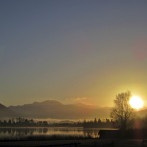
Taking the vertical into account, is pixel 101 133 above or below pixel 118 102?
below

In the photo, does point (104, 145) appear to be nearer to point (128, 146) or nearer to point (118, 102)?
point (128, 146)

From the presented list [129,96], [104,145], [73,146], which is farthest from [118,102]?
[73,146]

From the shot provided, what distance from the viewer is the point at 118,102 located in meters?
87.0

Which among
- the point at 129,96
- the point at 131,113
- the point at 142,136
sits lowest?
the point at 142,136

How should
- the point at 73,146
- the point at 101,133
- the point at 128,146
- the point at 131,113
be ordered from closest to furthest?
the point at 73,146 < the point at 128,146 < the point at 101,133 < the point at 131,113

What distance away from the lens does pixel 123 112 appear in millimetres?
84688


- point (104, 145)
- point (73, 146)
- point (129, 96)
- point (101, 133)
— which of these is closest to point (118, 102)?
point (129, 96)

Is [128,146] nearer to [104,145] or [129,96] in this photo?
[104,145]

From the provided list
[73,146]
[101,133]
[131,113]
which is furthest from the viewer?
[131,113]

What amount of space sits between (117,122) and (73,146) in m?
51.5

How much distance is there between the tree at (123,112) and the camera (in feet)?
275

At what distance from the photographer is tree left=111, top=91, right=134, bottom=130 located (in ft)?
275

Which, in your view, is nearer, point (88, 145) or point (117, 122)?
point (88, 145)

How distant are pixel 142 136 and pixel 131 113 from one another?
52.6 ft
